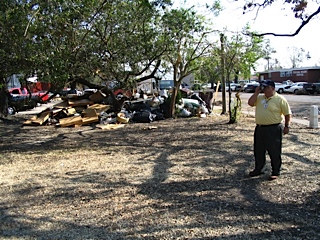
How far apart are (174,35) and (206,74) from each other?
5510mm

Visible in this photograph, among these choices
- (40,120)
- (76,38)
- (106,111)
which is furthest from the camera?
(106,111)

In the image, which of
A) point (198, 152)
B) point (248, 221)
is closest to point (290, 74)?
point (198, 152)

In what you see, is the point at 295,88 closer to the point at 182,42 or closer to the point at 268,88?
the point at 182,42

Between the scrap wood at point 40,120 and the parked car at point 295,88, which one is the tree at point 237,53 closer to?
the scrap wood at point 40,120

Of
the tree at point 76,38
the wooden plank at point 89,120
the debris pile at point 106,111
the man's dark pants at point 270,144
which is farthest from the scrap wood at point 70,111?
the man's dark pants at point 270,144

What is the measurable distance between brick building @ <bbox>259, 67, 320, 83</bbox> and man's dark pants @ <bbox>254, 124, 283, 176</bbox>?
5180 centimetres

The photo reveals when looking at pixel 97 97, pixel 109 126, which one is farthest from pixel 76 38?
pixel 97 97

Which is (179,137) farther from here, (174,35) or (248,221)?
(248,221)

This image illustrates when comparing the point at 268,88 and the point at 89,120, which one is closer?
the point at 268,88

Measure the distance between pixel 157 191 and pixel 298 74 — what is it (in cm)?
5742

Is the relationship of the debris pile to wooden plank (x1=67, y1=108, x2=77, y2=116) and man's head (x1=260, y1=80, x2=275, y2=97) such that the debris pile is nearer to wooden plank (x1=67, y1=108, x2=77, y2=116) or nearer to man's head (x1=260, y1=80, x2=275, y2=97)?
wooden plank (x1=67, y1=108, x2=77, y2=116)

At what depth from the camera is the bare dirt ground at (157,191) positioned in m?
3.95

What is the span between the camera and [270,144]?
5598 mm

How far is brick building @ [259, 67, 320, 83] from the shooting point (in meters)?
54.5
